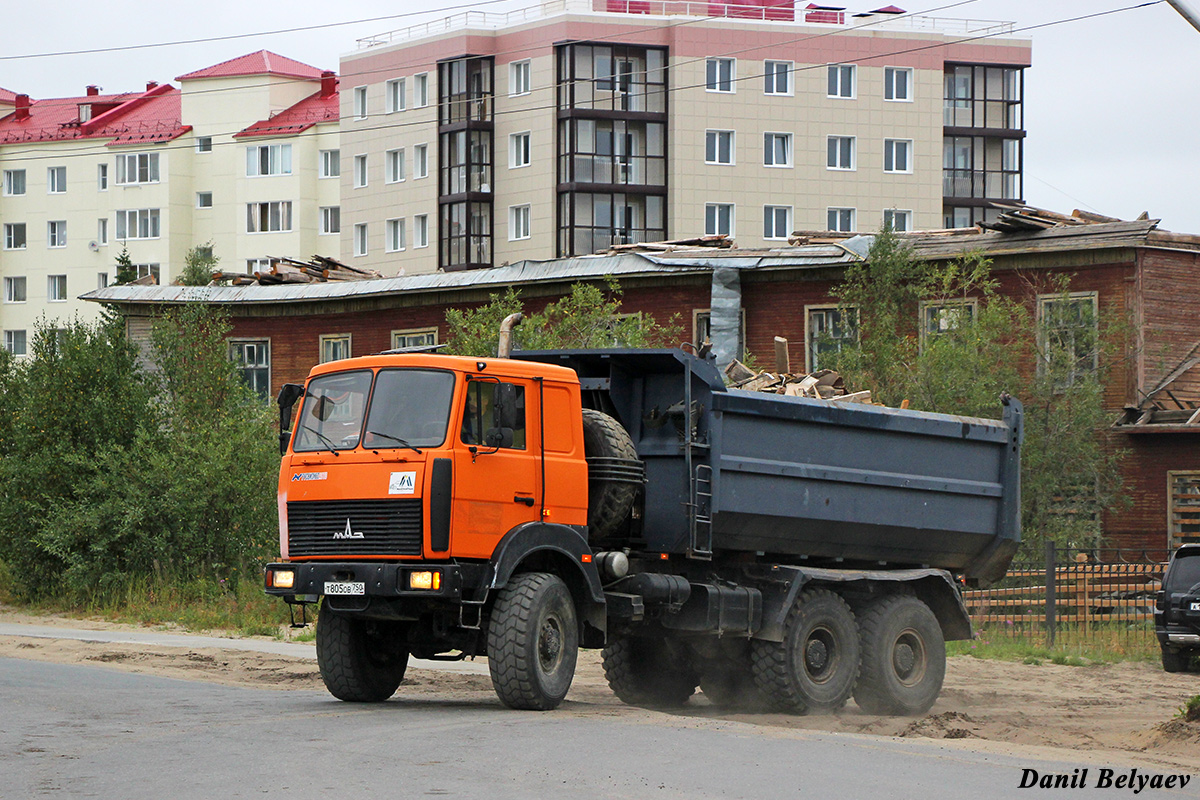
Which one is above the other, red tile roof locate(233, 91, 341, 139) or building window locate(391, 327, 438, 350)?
red tile roof locate(233, 91, 341, 139)

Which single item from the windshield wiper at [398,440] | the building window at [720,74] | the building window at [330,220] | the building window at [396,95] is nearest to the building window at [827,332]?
the windshield wiper at [398,440]

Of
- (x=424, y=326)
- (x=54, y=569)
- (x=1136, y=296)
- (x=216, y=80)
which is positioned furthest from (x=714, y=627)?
(x=216, y=80)

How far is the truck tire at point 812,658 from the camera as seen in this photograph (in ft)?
47.3

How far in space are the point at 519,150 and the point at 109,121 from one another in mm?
33497

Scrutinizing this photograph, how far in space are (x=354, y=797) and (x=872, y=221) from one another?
64466 millimetres

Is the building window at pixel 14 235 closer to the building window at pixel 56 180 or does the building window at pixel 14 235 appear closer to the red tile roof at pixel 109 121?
the building window at pixel 56 180

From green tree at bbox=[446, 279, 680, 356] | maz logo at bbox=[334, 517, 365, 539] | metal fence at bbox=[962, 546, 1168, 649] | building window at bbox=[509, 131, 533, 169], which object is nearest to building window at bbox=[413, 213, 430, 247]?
building window at bbox=[509, 131, 533, 169]

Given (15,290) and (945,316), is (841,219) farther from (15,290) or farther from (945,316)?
(15,290)

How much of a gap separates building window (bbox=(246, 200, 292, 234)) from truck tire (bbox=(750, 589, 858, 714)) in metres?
75.8

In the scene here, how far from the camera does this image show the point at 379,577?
12539mm

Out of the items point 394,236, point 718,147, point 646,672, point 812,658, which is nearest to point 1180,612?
point 812,658

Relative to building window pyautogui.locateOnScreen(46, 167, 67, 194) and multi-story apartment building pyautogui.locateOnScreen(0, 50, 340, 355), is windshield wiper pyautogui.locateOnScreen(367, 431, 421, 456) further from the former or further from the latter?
building window pyautogui.locateOnScreen(46, 167, 67, 194)

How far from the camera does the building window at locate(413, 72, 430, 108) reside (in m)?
73.6

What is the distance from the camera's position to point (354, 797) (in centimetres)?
884
